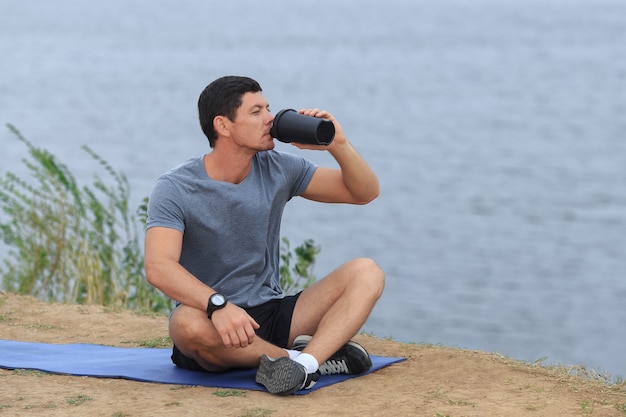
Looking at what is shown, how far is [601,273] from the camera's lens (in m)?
11.5

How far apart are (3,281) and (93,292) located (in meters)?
0.82

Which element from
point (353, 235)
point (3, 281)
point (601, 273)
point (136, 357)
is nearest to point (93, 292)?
point (3, 281)

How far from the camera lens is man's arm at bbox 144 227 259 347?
158 inches

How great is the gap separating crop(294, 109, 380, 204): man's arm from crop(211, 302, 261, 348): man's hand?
0.71 m

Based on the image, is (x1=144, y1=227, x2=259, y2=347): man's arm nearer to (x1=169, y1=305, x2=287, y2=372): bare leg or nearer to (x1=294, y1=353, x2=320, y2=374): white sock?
(x1=169, y1=305, x2=287, y2=372): bare leg

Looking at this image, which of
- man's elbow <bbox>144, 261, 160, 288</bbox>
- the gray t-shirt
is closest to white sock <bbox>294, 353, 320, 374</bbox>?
the gray t-shirt

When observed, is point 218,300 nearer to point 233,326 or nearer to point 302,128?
point 233,326

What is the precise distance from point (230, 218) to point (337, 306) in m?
0.55

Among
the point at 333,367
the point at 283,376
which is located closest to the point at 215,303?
the point at 283,376

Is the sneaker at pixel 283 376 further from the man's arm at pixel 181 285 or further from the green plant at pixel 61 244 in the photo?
the green plant at pixel 61 244

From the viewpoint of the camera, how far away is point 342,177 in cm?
453

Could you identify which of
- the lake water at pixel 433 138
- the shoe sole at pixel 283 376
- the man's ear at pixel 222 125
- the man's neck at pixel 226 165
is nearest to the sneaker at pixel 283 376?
the shoe sole at pixel 283 376

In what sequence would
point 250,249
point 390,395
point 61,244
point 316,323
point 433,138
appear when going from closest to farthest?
point 390,395, point 250,249, point 316,323, point 61,244, point 433,138

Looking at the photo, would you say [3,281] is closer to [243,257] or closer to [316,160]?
[243,257]
